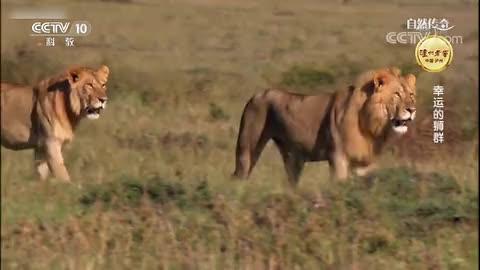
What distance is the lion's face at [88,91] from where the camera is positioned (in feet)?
20.9

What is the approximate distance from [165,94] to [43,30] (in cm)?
116

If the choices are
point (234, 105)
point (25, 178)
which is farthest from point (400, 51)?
point (25, 178)

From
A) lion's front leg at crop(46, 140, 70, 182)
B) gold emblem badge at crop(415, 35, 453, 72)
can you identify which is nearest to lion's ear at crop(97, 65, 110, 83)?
lion's front leg at crop(46, 140, 70, 182)

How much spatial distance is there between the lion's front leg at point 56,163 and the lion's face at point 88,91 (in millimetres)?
217

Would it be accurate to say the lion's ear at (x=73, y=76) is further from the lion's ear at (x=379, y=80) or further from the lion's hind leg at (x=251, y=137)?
the lion's ear at (x=379, y=80)

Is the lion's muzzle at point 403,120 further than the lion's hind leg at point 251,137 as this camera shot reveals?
No

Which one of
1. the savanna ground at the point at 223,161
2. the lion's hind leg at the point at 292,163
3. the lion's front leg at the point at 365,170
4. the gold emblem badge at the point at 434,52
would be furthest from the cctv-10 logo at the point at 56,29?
the gold emblem badge at the point at 434,52

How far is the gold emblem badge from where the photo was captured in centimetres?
607

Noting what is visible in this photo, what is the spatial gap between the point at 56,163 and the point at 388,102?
1.64 meters

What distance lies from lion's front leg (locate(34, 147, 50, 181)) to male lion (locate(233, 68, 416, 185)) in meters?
0.93

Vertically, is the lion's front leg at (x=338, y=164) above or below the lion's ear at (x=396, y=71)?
below

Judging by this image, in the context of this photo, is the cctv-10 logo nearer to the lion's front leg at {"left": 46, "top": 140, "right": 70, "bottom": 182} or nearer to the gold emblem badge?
the lion's front leg at {"left": 46, "top": 140, "right": 70, "bottom": 182}

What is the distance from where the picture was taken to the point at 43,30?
6164mm

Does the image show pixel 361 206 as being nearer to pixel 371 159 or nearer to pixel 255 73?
pixel 371 159
